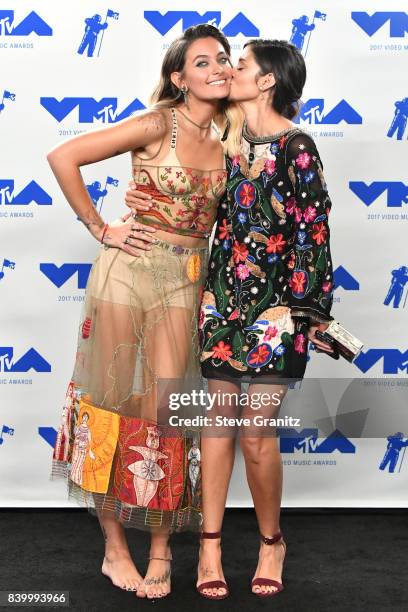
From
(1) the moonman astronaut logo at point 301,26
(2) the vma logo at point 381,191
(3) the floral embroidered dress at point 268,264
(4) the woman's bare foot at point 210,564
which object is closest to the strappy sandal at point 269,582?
(4) the woman's bare foot at point 210,564

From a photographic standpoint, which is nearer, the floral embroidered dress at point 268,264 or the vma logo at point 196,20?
the floral embroidered dress at point 268,264

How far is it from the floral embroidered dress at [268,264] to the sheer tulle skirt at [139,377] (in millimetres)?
83

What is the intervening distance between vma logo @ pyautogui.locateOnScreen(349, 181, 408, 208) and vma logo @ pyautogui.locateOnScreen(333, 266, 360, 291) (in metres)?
0.29

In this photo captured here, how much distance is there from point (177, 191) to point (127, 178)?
989mm

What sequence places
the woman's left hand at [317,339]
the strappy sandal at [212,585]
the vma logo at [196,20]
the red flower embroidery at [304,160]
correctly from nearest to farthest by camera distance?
the red flower embroidery at [304,160], the woman's left hand at [317,339], the strappy sandal at [212,585], the vma logo at [196,20]

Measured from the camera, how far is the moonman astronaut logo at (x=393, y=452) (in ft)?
13.2

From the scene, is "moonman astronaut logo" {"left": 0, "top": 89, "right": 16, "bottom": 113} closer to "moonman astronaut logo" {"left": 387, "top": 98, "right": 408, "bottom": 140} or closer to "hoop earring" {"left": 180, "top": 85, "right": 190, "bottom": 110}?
"hoop earring" {"left": 180, "top": 85, "right": 190, "bottom": 110}

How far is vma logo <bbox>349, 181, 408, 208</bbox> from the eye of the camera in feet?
12.7

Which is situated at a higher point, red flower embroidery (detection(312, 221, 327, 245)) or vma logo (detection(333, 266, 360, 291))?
red flower embroidery (detection(312, 221, 327, 245))

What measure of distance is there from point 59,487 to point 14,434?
287 mm

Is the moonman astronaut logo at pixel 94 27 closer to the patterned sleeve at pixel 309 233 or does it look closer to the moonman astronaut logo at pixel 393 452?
the patterned sleeve at pixel 309 233

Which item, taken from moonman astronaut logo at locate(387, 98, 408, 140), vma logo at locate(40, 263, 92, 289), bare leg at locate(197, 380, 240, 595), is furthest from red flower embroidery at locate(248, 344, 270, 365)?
moonman astronaut logo at locate(387, 98, 408, 140)

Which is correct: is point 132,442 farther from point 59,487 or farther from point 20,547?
point 59,487

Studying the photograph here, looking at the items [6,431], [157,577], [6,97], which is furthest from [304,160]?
[6,431]
